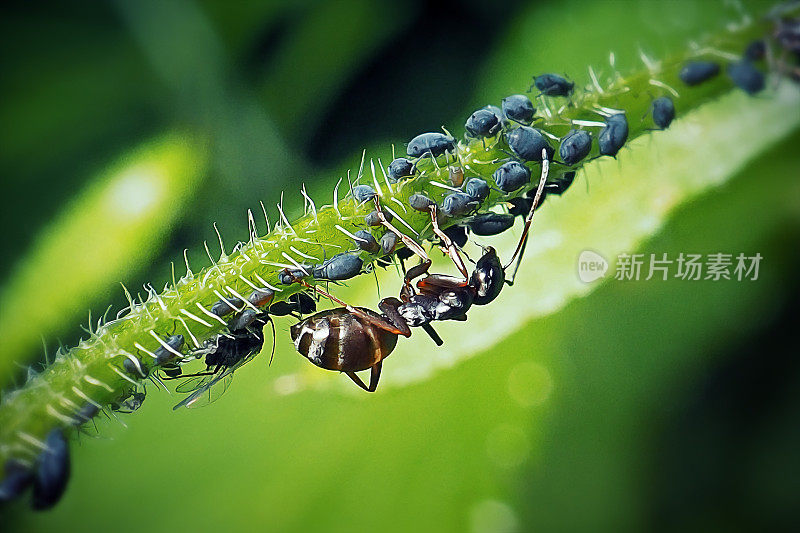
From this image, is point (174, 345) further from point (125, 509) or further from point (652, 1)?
point (652, 1)

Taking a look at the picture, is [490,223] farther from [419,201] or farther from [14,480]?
[14,480]

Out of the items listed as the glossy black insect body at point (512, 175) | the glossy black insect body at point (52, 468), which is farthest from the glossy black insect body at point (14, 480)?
the glossy black insect body at point (512, 175)

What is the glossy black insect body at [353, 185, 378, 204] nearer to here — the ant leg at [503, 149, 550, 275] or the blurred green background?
the ant leg at [503, 149, 550, 275]

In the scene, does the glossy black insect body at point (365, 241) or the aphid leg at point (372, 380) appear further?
the aphid leg at point (372, 380)

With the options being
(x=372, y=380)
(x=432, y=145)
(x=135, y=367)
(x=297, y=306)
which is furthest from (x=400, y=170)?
(x=372, y=380)

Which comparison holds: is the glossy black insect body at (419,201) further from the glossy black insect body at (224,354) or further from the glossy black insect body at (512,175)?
the glossy black insect body at (224,354)
